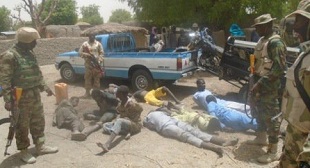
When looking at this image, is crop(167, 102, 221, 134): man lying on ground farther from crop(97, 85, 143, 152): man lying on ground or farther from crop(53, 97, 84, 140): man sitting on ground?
crop(53, 97, 84, 140): man sitting on ground

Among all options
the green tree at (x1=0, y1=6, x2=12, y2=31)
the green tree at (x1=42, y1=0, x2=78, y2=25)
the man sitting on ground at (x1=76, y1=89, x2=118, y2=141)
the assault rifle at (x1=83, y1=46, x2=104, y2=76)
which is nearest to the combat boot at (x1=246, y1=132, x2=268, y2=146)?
the man sitting on ground at (x1=76, y1=89, x2=118, y2=141)

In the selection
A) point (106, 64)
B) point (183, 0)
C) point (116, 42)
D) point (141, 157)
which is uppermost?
point (183, 0)

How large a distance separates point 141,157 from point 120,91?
4.16 feet

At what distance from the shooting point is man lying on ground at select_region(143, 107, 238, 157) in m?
4.86

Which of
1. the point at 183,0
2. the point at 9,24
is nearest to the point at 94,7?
the point at 9,24

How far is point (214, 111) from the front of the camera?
19.8 ft

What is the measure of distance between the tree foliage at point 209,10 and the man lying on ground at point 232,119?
781cm

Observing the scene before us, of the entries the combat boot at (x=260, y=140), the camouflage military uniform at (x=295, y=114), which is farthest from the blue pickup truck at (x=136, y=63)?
the camouflage military uniform at (x=295, y=114)

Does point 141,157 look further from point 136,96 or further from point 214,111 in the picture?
point 136,96

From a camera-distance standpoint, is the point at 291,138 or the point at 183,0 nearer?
the point at 291,138

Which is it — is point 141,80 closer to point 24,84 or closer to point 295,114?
point 24,84

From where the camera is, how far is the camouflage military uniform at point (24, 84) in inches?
163

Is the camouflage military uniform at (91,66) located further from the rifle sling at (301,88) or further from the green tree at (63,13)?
the green tree at (63,13)

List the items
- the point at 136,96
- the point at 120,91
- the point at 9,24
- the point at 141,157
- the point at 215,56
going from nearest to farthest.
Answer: the point at 141,157 < the point at 120,91 < the point at 136,96 < the point at 215,56 < the point at 9,24
